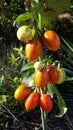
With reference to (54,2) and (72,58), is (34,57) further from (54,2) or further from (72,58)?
(72,58)

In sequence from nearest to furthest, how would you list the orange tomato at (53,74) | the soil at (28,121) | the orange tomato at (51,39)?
1. the orange tomato at (51,39)
2. the orange tomato at (53,74)
3. the soil at (28,121)

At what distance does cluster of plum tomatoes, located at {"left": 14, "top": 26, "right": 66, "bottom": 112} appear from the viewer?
1.22 meters

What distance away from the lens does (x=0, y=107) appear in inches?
105

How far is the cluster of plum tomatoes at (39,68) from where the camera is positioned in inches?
48.2

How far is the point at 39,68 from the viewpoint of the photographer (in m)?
1.32

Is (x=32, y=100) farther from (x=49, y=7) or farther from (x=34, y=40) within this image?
(x=49, y=7)

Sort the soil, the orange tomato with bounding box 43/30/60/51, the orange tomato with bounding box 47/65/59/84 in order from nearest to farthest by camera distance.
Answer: the orange tomato with bounding box 43/30/60/51 < the orange tomato with bounding box 47/65/59/84 < the soil

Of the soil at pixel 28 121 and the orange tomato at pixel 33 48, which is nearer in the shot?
the orange tomato at pixel 33 48

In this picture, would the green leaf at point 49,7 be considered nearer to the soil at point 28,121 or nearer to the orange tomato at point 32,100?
the orange tomato at point 32,100

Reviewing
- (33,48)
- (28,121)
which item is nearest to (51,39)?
(33,48)

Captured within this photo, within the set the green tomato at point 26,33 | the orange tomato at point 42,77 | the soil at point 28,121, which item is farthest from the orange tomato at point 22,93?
the soil at point 28,121

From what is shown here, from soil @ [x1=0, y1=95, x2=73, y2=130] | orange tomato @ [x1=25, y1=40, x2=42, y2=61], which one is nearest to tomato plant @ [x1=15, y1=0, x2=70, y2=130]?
orange tomato @ [x1=25, y1=40, x2=42, y2=61]

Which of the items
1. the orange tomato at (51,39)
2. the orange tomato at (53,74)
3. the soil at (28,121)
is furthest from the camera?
→ the soil at (28,121)

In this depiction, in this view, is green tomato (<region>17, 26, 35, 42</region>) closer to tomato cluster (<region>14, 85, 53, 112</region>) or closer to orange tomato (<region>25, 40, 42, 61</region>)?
orange tomato (<region>25, 40, 42, 61</region>)
